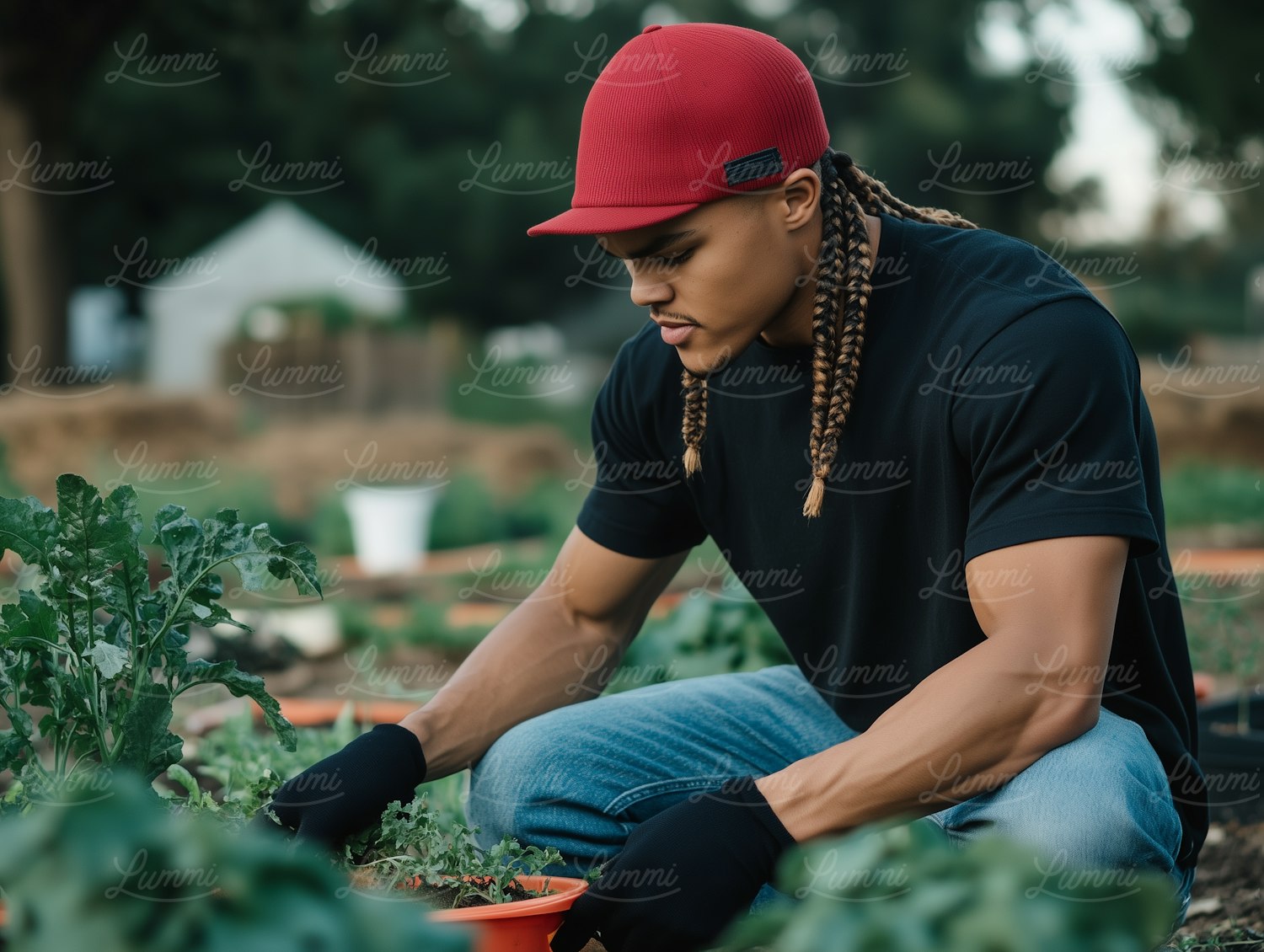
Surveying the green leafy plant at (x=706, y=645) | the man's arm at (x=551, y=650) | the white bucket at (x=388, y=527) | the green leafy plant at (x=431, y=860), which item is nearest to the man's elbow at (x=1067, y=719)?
the green leafy plant at (x=431, y=860)

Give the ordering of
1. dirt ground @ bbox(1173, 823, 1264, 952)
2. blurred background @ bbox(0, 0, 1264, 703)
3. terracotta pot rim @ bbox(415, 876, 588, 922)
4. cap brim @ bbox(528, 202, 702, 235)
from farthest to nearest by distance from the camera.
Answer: blurred background @ bbox(0, 0, 1264, 703)
dirt ground @ bbox(1173, 823, 1264, 952)
cap brim @ bbox(528, 202, 702, 235)
terracotta pot rim @ bbox(415, 876, 588, 922)

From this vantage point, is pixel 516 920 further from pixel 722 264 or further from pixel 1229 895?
pixel 1229 895

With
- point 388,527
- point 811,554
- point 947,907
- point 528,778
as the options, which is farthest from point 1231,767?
point 388,527

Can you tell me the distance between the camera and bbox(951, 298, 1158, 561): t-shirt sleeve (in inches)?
66.4

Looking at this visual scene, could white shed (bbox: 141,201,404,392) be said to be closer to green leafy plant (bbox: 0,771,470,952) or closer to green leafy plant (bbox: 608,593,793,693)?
green leafy plant (bbox: 608,593,793,693)

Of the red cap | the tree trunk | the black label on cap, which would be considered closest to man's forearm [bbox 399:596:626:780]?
the red cap

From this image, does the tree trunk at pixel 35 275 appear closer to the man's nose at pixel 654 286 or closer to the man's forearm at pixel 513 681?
the man's forearm at pixel 513 681

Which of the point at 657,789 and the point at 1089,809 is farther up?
the point at 1089,809

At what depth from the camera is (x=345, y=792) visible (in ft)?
5.96

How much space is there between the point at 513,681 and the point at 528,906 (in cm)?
75

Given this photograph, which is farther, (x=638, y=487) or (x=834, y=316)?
(x=638, y=487)

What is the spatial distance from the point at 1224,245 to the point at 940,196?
19.3 m

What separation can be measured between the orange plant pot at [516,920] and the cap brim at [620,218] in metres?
0.90

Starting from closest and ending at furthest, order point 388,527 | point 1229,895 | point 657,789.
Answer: point 657,789 < point 1229,895 < point 388,527
